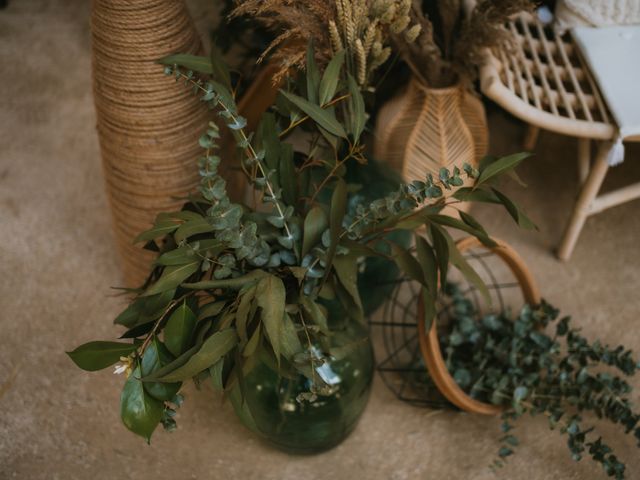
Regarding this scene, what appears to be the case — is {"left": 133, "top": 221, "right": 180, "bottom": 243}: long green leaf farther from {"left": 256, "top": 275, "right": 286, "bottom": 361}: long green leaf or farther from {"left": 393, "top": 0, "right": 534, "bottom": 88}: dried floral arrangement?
{"left": 393, "top": 0, "right": 534, "bottom": 88}: dried floral arrangement

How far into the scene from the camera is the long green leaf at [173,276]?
0.98 m

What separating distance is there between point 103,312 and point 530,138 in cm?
125

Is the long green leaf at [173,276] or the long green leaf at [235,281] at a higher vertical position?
the long green leaf at [173,276]

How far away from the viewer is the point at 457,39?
1.52 meters

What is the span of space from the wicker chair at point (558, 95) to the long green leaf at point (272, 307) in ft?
2.42

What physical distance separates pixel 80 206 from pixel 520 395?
1250 millimetres

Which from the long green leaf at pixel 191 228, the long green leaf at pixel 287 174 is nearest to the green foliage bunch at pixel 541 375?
the long green leaf at pixel 287 174

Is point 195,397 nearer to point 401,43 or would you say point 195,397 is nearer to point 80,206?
point 80,206

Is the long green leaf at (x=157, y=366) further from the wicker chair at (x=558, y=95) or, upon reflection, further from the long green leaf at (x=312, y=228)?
the wicker chair at (x=558, y=95)

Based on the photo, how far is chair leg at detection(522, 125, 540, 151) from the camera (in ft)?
6.45

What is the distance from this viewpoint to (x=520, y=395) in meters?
1.38

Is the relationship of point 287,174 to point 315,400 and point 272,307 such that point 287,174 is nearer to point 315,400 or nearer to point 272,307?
point 272,307

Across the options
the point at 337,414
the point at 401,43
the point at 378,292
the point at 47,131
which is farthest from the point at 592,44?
the point at 47,131

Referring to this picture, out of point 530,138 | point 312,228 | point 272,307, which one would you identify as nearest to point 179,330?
point 272,307
